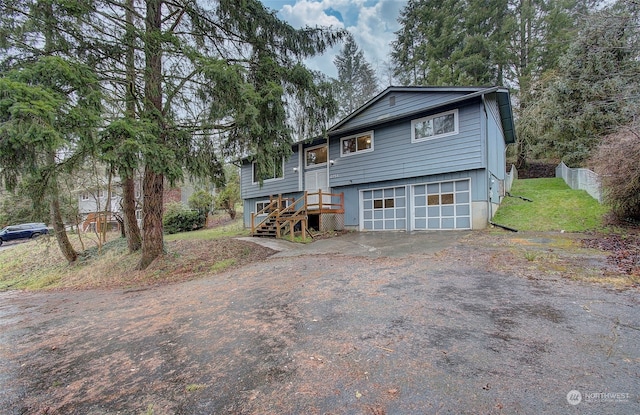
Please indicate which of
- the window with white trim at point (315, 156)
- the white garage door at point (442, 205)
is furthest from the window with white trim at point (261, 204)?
the white garage door at point (442, 205)

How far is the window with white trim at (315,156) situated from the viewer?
47.4ft

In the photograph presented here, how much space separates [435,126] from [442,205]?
10.6 feet

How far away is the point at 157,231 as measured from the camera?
8.10 metres

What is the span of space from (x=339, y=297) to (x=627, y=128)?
8769 mm

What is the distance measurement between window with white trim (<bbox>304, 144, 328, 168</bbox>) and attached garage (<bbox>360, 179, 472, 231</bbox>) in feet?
9.68

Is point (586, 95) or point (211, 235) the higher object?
point (586, 95)

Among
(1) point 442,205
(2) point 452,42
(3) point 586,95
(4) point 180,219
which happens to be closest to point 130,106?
(1) point 442,205

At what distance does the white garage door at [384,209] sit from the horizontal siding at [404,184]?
25 centimetres

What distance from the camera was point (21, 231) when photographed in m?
21.1

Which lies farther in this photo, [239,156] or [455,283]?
[239,156]

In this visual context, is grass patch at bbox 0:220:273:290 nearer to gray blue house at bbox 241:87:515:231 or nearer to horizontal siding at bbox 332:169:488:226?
gray blue house at bbox 241:87:515:231

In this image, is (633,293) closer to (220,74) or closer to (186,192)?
(220,74)

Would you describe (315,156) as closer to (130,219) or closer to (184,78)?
(184,78)

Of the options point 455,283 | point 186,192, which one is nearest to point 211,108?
point 455,283
